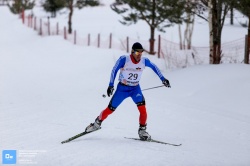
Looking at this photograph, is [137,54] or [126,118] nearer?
[137,54]

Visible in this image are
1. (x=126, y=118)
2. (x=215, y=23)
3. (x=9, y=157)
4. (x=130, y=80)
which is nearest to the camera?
(x=9, y=157)

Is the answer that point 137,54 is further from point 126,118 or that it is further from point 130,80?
point 126,118

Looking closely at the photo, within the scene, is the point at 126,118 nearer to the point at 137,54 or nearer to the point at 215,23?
the point at 137,54

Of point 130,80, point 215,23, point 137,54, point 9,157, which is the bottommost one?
point 9,157

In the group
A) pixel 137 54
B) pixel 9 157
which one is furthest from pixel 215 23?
pixel 9 157

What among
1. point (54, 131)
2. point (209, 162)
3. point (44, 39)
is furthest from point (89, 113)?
point (44, 39)

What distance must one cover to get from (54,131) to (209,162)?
3.49 m

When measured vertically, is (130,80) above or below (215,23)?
below

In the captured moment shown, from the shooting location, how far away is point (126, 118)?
9359mm

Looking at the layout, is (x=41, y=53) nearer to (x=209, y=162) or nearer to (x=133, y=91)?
(x=133, y=91)

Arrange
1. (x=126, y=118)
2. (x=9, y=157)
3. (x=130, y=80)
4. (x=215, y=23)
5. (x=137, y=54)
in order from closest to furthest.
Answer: (x=9, y=157)
(x=137, y=54)
(x=130, y=80)
(x=126, y=118)
(x=215, y=23)

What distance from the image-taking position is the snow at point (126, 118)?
6216 mm

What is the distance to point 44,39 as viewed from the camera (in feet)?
93.0

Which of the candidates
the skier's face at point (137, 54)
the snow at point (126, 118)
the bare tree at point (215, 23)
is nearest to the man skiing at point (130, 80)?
the skier's face at point (137, 54)
